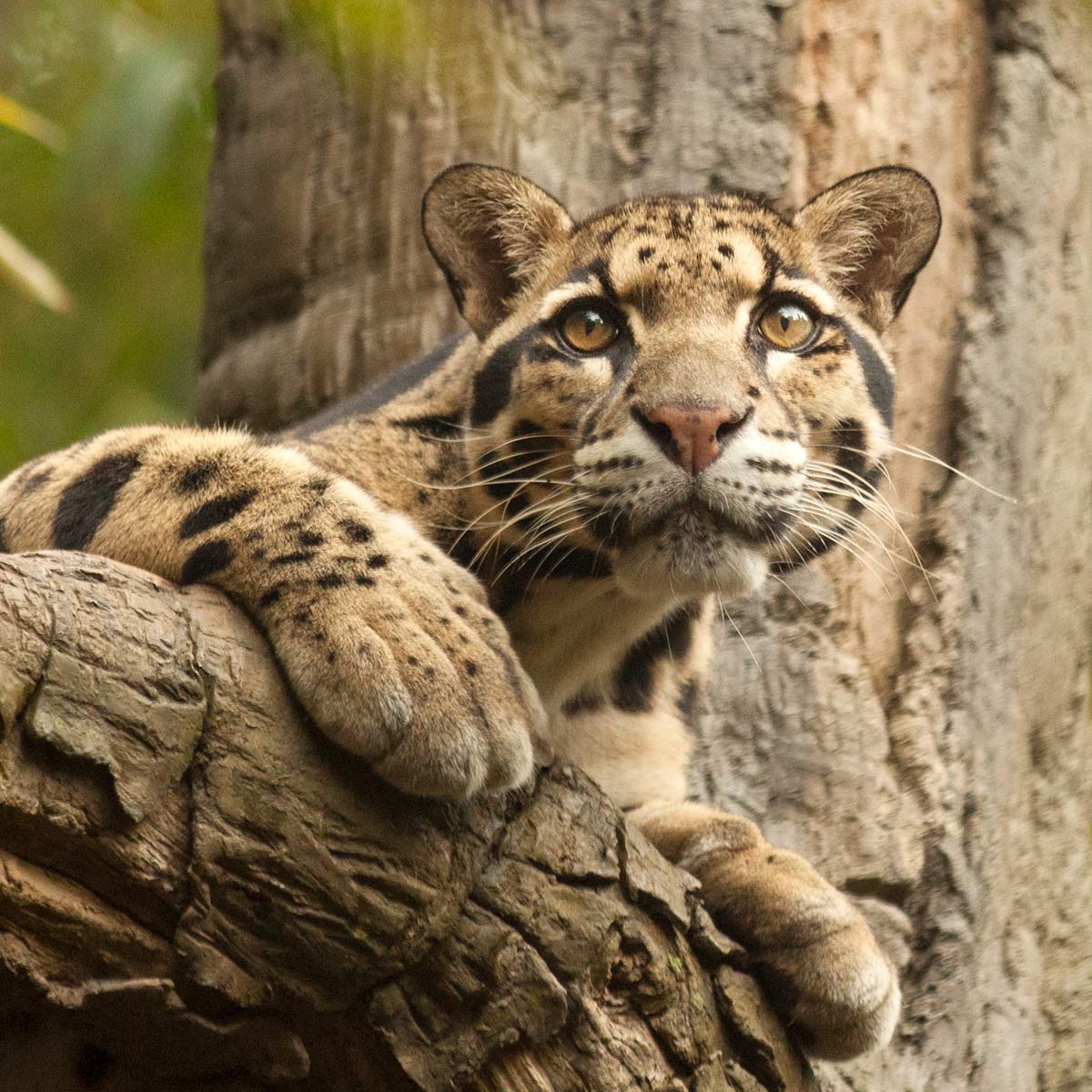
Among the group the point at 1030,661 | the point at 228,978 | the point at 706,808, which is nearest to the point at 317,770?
the point at 228,978

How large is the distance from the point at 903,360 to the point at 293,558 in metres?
2.99

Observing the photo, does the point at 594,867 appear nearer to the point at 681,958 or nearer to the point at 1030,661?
the point at 681,958

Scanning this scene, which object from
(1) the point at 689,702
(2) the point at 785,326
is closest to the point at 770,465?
(2) the point at 785,326

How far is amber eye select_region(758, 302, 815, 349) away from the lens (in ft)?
15.6

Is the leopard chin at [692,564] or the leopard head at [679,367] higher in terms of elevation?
the leopard head at [679,367]

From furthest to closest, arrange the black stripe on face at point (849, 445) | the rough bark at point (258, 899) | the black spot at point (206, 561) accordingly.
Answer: the black stripe on face at point (849, 445) < the black spot at point (206, 561) < the rough bark at point (258, 899)

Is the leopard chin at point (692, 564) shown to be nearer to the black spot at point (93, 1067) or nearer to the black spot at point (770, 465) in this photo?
the black spot at point (770, 465)

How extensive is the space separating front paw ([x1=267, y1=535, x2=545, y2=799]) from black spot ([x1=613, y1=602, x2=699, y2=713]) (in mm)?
1368

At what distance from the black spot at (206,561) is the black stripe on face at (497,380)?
121 cm

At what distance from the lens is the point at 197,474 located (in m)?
4.15

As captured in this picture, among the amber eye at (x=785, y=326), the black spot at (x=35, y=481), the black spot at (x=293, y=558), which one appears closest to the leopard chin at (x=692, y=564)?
the amber eye at (x=785, y=326)

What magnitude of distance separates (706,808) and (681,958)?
1023 millimetres

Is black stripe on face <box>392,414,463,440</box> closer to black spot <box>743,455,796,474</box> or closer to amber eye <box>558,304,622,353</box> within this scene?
amber eye <box>558,304,622,353</box>

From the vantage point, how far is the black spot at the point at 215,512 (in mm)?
3936
